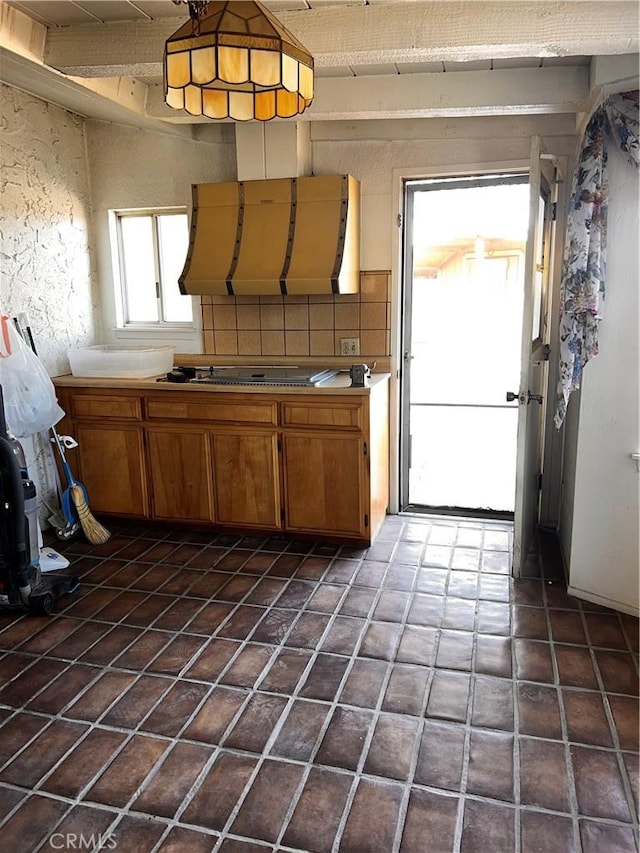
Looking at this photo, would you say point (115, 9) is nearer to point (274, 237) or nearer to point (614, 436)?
point (274, 237)

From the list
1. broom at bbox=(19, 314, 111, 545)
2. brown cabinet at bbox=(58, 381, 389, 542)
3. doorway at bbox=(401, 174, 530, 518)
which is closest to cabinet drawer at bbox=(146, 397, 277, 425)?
brown cabinet at bbox=(58, 381, 389, 542)

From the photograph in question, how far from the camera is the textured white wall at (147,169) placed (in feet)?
12.3

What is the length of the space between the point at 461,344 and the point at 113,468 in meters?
3.36

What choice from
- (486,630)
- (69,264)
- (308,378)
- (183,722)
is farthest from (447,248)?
(183,722)

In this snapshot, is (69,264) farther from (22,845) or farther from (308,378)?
(22,845)

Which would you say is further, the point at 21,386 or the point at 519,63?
the point at 21,386

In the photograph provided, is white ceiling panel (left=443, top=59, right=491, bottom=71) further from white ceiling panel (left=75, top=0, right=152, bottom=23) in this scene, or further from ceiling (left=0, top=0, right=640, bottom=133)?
white ceiling panel (left=75, top=0, right=152, bottom=23)

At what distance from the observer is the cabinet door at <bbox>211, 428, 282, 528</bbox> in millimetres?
3393

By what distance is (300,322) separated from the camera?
379 centimetres

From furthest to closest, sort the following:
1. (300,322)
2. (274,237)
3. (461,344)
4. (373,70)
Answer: (461,344) < (300,322) < (274,237) < (373,70)

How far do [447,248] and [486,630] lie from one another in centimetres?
374

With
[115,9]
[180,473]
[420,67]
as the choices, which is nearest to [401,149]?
[420,67]

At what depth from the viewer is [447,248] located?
17.8 ft

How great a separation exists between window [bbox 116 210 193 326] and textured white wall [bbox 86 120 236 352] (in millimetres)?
105
